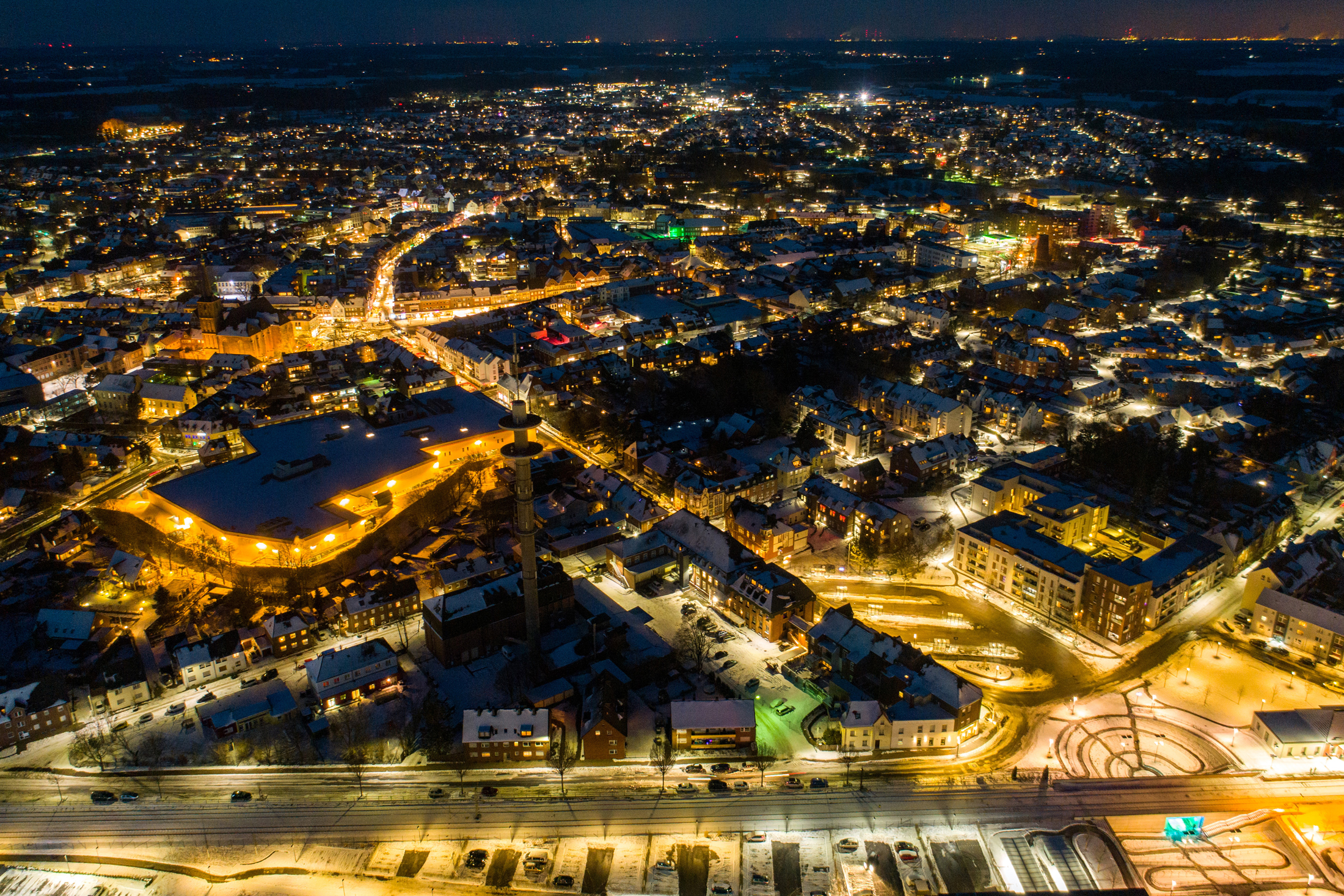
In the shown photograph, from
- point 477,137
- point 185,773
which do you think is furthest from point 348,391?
point 477,137

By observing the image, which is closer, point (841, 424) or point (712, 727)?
point (712, 727)

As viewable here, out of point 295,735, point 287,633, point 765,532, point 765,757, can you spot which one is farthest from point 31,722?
point 765,532

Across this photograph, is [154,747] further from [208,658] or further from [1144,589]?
[1144,589]

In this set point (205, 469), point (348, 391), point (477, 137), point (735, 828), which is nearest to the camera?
point (735, 828)

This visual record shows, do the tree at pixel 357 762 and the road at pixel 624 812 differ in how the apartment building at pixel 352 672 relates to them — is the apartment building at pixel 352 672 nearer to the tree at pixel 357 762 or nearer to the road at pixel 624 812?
the tree at pixel 357 762

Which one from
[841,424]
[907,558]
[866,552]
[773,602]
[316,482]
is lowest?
[907,558]

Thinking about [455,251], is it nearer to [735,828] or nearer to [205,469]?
[205,469]

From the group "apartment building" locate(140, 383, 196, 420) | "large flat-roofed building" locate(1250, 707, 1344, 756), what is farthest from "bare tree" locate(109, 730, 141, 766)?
"large flat-roofed building" locate(1250, 707, 1344, 756)
